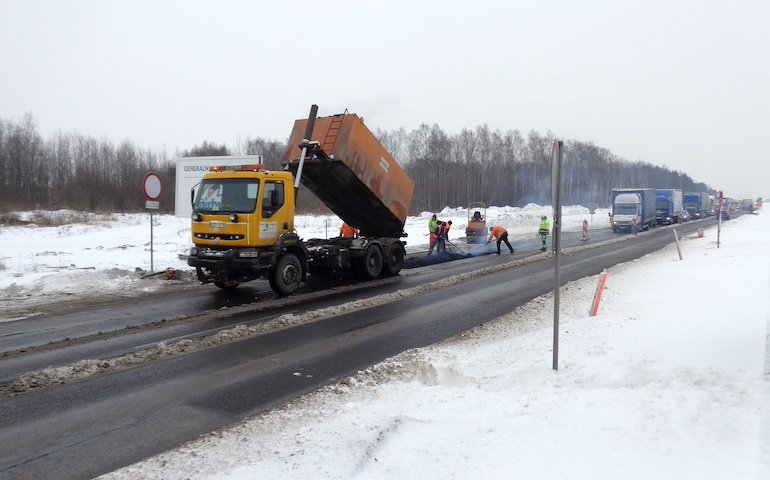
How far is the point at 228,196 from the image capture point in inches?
451

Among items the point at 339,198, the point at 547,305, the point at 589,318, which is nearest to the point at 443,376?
the point at 589,318

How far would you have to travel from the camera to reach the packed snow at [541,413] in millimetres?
3654

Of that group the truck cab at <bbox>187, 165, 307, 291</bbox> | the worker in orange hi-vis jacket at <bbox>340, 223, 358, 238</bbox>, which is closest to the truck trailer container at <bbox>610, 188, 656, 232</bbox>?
the worker in orange hi-vis jacket at <bbox>340, 223, 358, 238</bbox>

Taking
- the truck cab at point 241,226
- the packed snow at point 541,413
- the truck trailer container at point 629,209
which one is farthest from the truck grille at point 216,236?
the truck trailer container at point 629,209

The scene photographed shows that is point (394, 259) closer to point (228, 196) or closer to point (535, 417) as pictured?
point (228, 196)

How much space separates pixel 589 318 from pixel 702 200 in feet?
212

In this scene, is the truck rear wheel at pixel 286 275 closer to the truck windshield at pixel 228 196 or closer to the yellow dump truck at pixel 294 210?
the yellow dump truck at pixel 294 210

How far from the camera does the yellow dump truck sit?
1132 centimetres

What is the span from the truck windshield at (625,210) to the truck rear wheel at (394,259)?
26384mm

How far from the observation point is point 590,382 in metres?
A: 5.11

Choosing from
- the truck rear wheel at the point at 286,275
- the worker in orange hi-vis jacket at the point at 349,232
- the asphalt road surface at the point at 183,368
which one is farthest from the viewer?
the worker in orange hi-vis jacket at the point at 349,232

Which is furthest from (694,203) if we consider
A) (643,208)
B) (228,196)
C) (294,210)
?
(228,196)

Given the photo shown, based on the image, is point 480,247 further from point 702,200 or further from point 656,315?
point 702,200

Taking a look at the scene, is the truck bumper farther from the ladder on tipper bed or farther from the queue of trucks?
the queue of trucks
